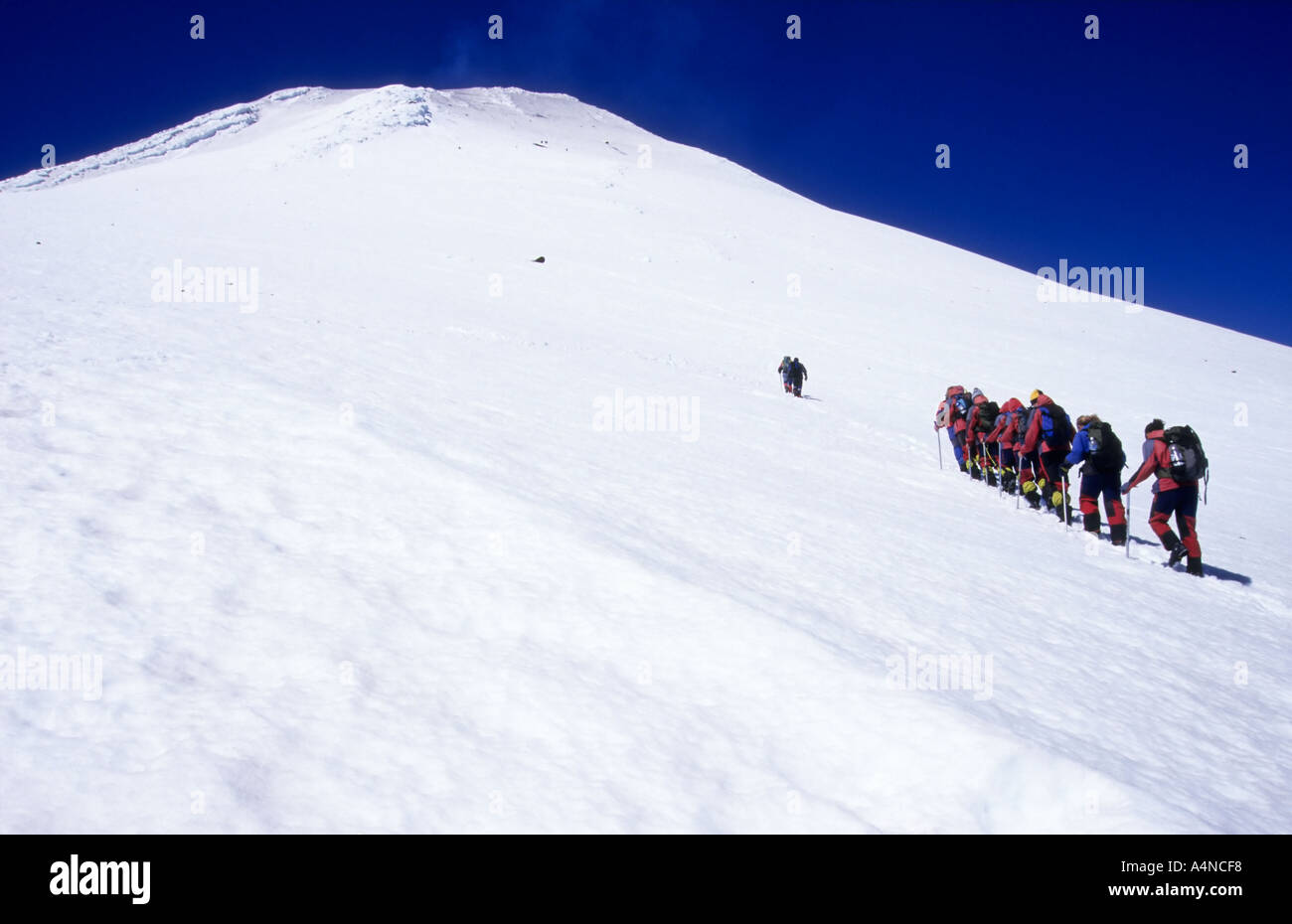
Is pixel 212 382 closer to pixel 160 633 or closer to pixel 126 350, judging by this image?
pixel 126 350

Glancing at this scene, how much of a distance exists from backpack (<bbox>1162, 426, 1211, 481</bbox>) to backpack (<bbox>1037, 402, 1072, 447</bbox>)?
172 centimetres

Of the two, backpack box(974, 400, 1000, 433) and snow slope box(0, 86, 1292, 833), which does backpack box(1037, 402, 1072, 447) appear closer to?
snow slope box(0, 86, 1292, 833)

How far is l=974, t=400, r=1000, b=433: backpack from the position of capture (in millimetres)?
12242

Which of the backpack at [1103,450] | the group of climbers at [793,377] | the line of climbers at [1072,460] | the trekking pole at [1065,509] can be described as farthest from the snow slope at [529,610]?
the group of climbers at [793,377]

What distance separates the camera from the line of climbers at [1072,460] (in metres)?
8.77

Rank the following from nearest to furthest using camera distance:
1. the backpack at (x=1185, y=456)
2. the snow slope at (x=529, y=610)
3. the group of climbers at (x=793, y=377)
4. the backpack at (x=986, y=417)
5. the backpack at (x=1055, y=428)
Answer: the snow slope at (x=529, y=610)
the backpack at (x=1185, y=456)
the backpack at (x=1055, y=428)
the backpack at (x=986, y=417)
the group of climbers at (x=793, y=377)

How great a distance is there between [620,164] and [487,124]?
16.6 metres

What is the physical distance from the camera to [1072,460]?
9898mm

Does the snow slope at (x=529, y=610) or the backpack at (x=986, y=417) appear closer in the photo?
the snow slope at (x=529, y=610)

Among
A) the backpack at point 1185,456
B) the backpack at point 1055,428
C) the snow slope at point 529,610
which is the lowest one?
the snow slope at point 529,610

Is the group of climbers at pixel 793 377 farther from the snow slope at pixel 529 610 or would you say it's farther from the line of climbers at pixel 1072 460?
the snow slope at pixel 529 610

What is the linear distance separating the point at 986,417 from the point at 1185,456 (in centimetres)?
380

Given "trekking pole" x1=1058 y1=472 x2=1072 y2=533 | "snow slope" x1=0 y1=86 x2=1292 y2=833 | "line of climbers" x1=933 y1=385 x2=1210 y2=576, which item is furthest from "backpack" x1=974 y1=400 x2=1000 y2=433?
"trekking pole" x1=1058 y1=472 x2=1072 y2=533

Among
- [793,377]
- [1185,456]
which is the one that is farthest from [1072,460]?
[793,377]
